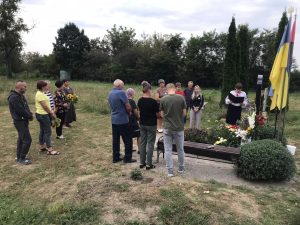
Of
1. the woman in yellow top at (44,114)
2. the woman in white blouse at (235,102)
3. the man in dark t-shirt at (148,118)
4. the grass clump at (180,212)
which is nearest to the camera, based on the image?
the grass clump at (180,212)

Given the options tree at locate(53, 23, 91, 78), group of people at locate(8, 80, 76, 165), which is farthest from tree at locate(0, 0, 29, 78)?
group of people at locate(8, 80, 76, 165)

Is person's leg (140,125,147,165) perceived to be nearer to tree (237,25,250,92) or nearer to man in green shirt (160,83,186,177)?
man in green shirt (160,83,186,177)

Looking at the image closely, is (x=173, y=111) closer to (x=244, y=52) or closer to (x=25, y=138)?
(x=25, y=138)

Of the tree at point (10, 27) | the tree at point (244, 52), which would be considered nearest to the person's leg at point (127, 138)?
the tree at point (244, 52)

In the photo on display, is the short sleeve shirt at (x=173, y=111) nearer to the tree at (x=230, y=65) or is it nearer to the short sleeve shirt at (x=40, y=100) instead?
the short sleeve shirt at (x=40, y=100)

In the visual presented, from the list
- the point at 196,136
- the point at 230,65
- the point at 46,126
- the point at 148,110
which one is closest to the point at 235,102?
the point at 196,136

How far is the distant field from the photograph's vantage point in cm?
470

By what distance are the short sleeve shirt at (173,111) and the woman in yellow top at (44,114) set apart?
9.78 ft

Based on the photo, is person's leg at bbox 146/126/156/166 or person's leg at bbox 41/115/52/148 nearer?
person's leg at bbox 146/126/156/166

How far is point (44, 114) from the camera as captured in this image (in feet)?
24.7

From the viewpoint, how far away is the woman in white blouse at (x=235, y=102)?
9.14 metres

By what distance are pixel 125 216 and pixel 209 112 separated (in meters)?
10.6

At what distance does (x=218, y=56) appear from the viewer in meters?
36.4

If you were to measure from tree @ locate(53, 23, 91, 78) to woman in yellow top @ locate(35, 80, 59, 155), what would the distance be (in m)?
37.5
